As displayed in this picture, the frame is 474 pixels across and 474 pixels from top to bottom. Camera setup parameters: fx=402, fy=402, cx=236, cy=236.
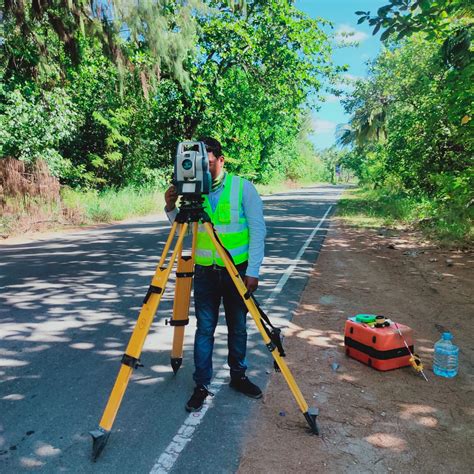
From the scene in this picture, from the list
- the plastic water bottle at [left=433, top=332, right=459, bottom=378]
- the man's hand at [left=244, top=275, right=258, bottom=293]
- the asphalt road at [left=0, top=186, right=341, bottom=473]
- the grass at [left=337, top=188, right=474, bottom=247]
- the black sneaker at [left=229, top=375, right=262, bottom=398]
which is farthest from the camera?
the grass at [left=337, top=188, right=474, bottom=247]

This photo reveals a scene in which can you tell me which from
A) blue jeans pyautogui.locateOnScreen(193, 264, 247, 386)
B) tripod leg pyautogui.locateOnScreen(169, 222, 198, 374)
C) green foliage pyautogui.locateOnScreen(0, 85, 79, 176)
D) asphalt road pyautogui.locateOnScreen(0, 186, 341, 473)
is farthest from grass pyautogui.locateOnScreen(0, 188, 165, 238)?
blue jeans pyautogui.locateOnScreen(193, 264, 247, 386)

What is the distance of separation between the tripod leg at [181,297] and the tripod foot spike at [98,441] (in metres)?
1.05

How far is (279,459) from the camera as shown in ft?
8.72

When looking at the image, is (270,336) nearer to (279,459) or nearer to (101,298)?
(279,459)

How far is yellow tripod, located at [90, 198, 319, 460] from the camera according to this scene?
2.65 m

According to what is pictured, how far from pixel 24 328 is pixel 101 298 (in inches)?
51.0

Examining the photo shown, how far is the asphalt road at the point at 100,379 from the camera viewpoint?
267 centimetres

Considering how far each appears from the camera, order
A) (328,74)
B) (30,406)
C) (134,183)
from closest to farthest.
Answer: (30,406) < (328,74) < (134,183)

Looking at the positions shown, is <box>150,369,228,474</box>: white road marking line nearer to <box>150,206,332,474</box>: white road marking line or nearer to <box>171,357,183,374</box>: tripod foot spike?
<box>150,206,332,474</box>: white road marking line

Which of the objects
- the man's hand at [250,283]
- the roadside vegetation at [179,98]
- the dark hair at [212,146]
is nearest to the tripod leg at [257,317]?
the man's hand at [250,283]

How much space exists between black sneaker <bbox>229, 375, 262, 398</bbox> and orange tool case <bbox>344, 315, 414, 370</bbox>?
1312 millimetres

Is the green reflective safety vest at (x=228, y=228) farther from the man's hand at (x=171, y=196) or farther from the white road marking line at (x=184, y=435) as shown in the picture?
the white road marking line at (x=184, y=435)

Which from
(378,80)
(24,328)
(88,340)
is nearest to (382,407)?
(88,340)

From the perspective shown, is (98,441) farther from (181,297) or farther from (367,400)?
(367,400)
